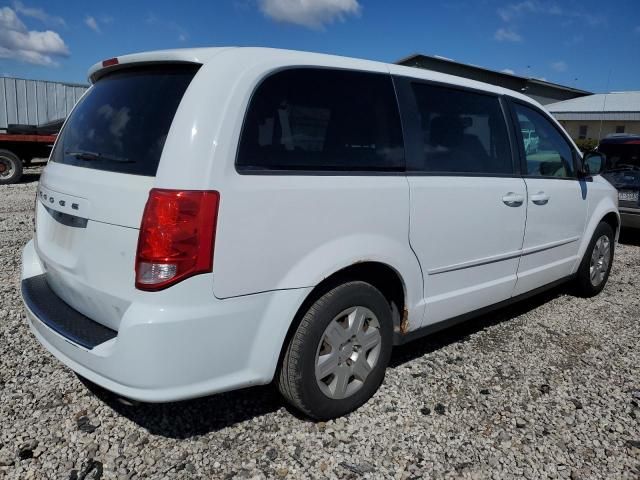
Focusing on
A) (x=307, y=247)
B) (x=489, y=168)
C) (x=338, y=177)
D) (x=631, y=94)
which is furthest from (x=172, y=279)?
(x=631, y=94)

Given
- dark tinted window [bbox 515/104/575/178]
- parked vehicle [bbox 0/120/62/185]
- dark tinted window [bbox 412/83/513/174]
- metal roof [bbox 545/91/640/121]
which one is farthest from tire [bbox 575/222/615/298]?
metal roof [bbox 545/91/640/121]

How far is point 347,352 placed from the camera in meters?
2.69

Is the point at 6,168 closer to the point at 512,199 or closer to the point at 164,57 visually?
the point at 164,57

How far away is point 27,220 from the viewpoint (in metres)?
7.86

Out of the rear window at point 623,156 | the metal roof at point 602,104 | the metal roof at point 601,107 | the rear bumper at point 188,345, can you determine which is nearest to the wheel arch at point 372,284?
the rear bumper at point 188,345

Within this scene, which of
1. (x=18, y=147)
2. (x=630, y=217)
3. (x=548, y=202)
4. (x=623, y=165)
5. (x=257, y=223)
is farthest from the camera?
(x=18, y=147)

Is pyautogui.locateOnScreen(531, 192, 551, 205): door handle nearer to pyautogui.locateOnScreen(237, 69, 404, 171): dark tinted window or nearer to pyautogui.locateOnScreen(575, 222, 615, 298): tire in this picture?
pyautogui.locateOnScreen(575, 222, 615, 298): tire

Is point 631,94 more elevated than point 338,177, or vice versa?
point 631,94

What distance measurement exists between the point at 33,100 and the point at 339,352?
18.8m

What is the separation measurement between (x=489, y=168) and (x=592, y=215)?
175 centimetres

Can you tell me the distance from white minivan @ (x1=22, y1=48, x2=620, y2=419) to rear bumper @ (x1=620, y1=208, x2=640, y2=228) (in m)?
5.11

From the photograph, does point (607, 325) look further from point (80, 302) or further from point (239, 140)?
point (80, 302)

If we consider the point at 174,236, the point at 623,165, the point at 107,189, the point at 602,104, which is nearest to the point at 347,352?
the point at 174,236

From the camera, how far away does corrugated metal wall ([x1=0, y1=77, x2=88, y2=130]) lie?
1714 cm
